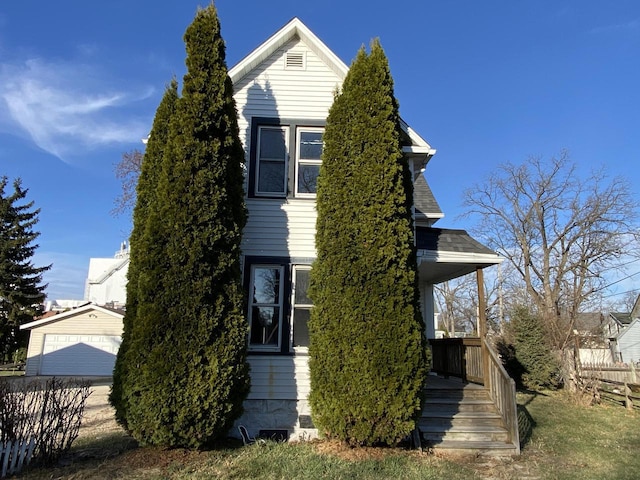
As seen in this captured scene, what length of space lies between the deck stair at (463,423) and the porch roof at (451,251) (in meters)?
2.44

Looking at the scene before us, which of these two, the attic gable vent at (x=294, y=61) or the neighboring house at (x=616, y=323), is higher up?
the attic gable vent at (x=294, y=61)

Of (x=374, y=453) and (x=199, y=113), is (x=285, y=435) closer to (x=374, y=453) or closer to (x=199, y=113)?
(x=374, y=453)

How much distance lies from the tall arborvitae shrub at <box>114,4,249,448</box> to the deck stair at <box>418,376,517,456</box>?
3.17 metres

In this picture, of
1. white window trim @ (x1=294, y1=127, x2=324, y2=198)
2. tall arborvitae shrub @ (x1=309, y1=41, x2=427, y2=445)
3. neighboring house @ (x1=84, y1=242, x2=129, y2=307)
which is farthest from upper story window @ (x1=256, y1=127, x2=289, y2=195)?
neighboring house @ (x1=84, y1=242, x2=129, y2=307)

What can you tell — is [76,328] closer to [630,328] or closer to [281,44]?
[281,44]

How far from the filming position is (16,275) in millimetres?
27578

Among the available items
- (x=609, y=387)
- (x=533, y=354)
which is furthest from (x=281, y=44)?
(x=609, y=387)

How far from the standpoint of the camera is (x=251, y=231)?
807 centimetres

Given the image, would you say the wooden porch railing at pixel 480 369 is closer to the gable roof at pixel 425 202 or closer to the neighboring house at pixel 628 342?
the gable roof at pixel 425 202

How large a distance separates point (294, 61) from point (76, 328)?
22.1 meters

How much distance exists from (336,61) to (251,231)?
3712mm

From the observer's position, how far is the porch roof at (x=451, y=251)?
29.4 ft

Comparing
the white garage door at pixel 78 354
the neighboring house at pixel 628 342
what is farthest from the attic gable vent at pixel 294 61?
the neighboring house at pixel 628 342

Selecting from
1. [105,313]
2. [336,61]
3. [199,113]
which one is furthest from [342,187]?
[105,313]
